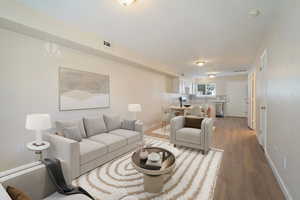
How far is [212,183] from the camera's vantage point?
6.64ft

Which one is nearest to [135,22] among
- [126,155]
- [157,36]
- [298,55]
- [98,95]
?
[157,36]

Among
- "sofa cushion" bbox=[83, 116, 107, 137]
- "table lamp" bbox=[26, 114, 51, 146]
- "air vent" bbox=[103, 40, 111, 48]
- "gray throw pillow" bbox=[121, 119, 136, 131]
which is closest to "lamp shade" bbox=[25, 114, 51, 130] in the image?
"table lamp" bbox=[26, 114, 51, 146]

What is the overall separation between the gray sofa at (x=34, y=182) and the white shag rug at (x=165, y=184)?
0.62 m

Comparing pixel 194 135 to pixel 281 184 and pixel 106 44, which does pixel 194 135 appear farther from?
pixel 106 44

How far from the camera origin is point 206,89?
30.2 feet

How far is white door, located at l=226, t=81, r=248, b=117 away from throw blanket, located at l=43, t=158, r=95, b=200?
29.2 feet

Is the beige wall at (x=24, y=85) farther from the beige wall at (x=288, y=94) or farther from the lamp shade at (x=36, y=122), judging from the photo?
the beige wall at (x=288, y=94)

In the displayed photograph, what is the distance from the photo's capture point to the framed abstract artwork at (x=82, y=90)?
2.80 m

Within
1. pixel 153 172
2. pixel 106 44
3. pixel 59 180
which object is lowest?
pixel 153 172

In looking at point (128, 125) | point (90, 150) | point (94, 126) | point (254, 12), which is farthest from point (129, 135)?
point (254, 12)

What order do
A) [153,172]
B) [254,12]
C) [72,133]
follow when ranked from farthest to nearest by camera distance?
[72,133] < [254,12] < [153,172]

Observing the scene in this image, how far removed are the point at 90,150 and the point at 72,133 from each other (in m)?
0.51

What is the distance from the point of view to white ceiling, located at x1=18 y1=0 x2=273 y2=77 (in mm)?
1951

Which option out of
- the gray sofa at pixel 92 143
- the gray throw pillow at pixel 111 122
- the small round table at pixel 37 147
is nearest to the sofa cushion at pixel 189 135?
the gray sofa at pixel 92 143
